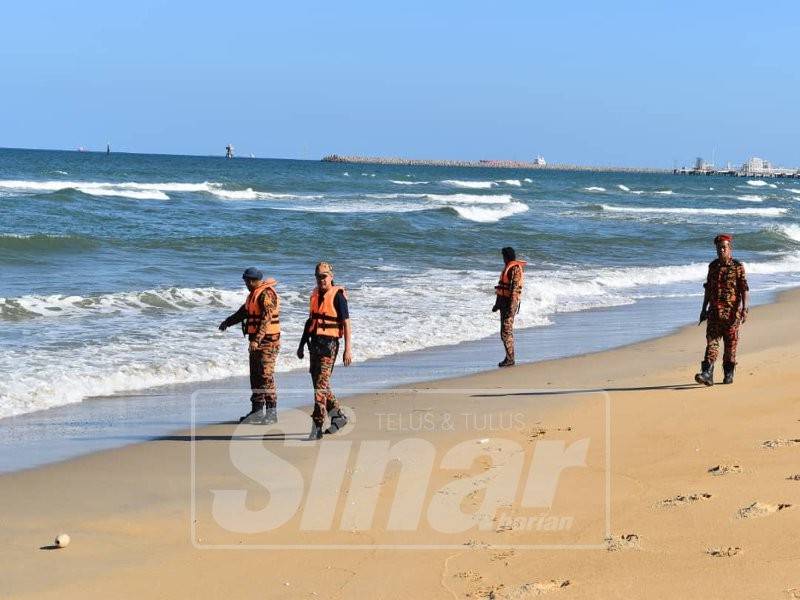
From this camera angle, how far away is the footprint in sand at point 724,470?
6551 millimetres

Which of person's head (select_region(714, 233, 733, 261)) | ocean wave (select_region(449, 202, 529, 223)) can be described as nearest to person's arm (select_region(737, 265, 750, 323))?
person's head (select_region(714, 233, 733, 261))

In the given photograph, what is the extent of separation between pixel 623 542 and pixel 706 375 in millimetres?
4754

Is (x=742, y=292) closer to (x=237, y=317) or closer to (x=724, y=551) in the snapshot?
(x=237, y=317)

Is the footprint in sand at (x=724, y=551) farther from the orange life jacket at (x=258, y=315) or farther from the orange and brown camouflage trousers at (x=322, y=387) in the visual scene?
the orange life jacket at (x=258, y=315)

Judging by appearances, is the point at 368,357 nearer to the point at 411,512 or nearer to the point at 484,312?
the point at 484,312

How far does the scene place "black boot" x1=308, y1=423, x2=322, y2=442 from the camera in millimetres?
8375

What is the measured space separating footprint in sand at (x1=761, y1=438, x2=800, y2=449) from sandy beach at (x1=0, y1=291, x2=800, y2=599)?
0.02 meters

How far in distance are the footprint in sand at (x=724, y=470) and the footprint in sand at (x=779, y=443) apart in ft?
1.98

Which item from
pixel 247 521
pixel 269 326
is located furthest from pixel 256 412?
pixel 247 521

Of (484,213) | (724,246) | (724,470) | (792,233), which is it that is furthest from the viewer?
(484,213)

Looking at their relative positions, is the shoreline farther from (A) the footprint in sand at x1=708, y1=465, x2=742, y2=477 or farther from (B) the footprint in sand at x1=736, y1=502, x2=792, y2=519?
(B) the footprint in sand at x1=736, y1=502, x2=792, y2=519

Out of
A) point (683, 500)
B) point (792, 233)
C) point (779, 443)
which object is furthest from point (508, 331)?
point (792, 233)

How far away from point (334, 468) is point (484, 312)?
32.0 ft

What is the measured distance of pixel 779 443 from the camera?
7.18m
